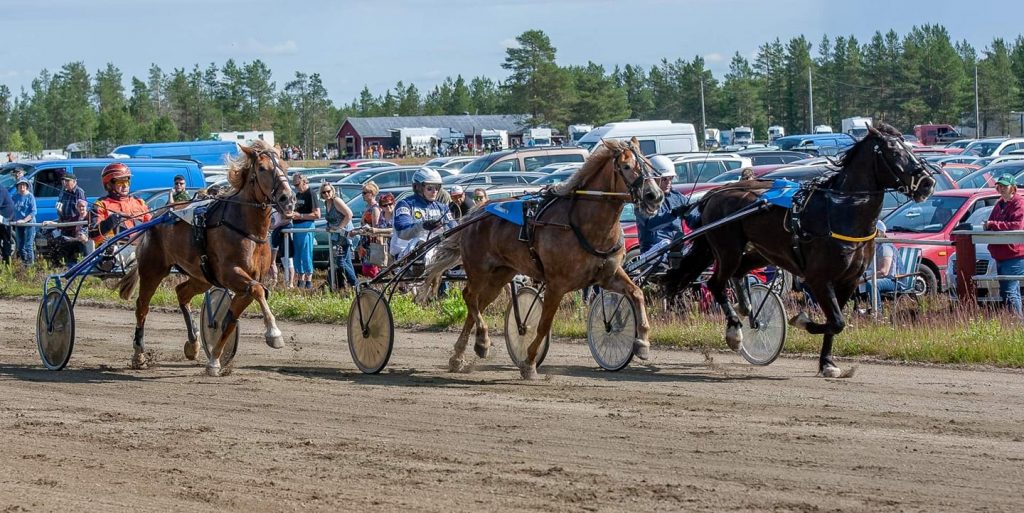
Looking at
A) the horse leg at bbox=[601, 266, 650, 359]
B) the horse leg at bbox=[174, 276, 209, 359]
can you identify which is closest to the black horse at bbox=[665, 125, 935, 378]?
the horse leg at bbox=[601, 266, 650, 359]

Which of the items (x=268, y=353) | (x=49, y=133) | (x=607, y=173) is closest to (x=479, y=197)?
(x=268, y=353)

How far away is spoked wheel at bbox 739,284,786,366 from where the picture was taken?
10.6 m

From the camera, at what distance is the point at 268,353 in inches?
482

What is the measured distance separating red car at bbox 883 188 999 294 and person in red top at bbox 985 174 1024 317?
1.77 m

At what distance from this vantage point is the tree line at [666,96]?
81.7 meters

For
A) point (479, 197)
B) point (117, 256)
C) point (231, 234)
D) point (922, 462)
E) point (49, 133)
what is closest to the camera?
point (922, 462)

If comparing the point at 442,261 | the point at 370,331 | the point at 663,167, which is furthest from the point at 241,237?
the point at 663,167

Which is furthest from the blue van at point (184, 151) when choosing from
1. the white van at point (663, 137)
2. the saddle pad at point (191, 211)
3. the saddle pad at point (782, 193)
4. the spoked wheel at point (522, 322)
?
the saddle pad at point (782, 193)

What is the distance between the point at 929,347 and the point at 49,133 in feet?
354

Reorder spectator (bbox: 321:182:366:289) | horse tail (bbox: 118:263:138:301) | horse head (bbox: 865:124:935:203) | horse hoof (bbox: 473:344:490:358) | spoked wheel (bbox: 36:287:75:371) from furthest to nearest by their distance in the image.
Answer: spectator (bbox: 321:182:366:289)
horse tail (bbox: 118:263:138:301)
spoked wheel (bbox: 36:287:75:371)
horse hoof (bbox: 473:344:490:358)
horse head (bbox: 865:124:935:203)

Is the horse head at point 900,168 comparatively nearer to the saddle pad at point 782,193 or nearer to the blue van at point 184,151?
the saddle pad at point 782,193

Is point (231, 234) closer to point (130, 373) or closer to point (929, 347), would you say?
point (130, 373)

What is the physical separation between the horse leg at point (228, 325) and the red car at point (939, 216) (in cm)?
779

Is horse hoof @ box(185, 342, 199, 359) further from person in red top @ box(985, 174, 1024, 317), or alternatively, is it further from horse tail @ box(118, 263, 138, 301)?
person in red top @ box(985, 174, 1024, 317)
